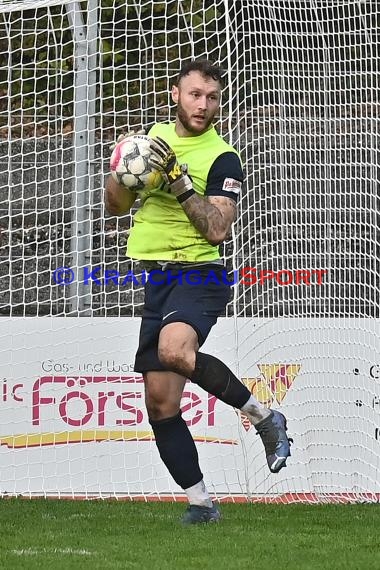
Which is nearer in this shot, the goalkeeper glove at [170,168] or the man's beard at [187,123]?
the goalkeeper glove at [170,168]

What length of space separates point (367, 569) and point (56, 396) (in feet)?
10.6

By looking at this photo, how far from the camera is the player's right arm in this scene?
5.79m

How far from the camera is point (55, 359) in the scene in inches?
300

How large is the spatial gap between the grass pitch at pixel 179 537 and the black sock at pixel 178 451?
23 cm

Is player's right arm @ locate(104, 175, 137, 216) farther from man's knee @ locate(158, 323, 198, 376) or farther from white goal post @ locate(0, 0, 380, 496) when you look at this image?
white goal post @ locate(0, 0, 380, 496)

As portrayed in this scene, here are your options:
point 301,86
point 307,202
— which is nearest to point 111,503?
point 307,202

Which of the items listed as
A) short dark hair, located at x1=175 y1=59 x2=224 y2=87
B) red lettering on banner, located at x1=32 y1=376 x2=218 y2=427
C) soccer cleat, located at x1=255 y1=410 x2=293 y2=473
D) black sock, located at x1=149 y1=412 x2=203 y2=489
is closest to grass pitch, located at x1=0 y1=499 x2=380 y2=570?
black sock, located at x1=149 y1=412 x2=203 y2=489

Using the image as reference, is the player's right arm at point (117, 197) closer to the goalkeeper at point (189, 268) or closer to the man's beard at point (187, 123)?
the goalkeeper at point (189, 268)

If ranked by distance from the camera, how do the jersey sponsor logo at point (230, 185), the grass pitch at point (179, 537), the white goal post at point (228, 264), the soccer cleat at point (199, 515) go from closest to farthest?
the grass pitch at point (179, 537)
the jersey sponsor logo at point (230, 185)
the soccer cleat at point (199, 515)
the white goal post at point (228, 264)

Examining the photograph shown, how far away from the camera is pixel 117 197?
19.2 ft

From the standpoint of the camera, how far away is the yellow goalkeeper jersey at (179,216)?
225 inches

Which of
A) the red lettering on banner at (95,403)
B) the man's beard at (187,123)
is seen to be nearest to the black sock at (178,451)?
the man's beard at (187,123)

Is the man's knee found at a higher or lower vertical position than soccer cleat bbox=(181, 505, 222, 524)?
higher

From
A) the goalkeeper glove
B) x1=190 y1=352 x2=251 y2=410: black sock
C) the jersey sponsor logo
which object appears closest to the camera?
the goalkeeper glove
